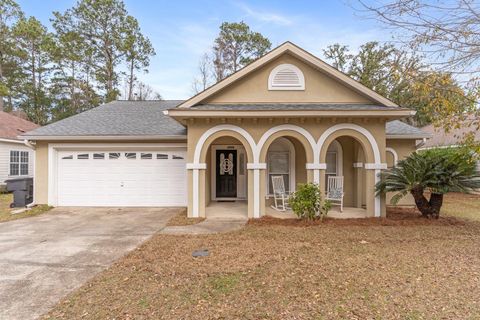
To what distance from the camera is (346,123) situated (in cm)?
800

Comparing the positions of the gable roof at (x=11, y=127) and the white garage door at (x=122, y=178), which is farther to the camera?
the gable roof at (x=11, y=127)

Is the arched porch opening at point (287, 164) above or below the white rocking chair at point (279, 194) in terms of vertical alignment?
above

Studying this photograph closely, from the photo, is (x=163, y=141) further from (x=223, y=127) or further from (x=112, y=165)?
(x=223, y=127)

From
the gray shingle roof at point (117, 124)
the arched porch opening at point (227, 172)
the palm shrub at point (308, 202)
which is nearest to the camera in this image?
the palm shrub at point (308, 202)

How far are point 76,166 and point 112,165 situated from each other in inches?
55.0

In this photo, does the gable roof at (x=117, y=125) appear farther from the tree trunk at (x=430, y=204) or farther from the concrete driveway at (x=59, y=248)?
the tree trunk at (x=430, y=204)

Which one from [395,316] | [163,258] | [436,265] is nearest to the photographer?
[395,316]

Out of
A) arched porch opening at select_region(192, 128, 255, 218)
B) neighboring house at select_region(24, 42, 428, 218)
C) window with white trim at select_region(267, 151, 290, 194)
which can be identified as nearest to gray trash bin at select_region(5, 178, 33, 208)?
neighboring house at select_region(24, 42, 428, 218)

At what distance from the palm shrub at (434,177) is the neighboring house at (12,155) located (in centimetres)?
1713

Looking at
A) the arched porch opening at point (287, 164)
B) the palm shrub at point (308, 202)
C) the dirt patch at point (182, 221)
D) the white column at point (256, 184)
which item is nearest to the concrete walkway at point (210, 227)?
the dirt patch at point (182, 221)

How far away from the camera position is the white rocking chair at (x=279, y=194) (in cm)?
905

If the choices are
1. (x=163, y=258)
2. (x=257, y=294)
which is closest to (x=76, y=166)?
(x=163, y=258)

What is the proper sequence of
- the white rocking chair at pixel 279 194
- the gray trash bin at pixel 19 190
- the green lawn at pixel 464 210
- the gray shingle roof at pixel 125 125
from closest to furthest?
the green lawn at pixel 464 210
the white rocking chair at pixel 279 194
the gray shingle roof at pixel 125 125
the gray trash bin at pixel 19 190

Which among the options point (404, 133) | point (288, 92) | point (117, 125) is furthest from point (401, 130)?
point (117, 125)
